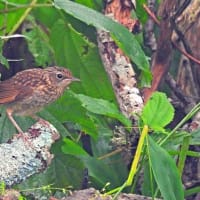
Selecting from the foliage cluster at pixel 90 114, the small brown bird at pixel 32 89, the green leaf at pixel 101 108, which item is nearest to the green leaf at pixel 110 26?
the foliage cluster at pixel 90 114

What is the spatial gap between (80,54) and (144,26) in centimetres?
51

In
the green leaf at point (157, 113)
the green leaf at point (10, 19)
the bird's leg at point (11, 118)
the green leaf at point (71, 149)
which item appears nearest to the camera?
the green leaf at point (157, 113)

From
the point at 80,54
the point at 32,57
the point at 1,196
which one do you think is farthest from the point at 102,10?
the point at 1,196

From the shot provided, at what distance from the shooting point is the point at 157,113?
4113mm

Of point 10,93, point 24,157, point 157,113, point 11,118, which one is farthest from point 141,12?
point 24,157

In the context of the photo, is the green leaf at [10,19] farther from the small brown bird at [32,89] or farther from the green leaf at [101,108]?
the green leaf at [101,108]

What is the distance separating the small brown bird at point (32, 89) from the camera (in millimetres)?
4711

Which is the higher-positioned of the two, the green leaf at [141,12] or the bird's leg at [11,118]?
the green leaf at [141,12]

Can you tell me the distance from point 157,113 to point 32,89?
0.98 meters

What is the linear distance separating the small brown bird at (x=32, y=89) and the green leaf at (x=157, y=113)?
0.83 m

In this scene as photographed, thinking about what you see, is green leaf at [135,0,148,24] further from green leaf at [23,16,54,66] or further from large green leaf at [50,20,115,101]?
green leaf at [23,16,54,66]

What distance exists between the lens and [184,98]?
5352 mm

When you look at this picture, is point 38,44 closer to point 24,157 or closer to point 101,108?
point 101,108

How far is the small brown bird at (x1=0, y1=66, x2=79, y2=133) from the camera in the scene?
4711 mm
